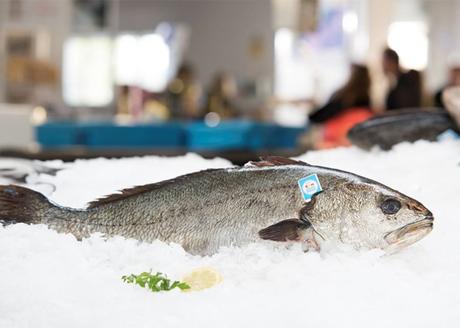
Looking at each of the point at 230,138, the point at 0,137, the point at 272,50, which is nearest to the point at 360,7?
the point at 272,50

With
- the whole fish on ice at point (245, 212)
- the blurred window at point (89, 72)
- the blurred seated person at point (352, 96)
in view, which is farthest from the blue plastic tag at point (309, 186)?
the blurred window at point (89, 72)

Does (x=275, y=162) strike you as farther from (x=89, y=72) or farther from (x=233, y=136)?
(x=89, y=72)

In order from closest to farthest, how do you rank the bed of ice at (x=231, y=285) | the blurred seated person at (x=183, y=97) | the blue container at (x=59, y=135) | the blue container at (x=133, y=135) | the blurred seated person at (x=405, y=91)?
the bed of ice at (x=231, y=285), the blurred seated person at (x=405, y=91), the blue container at (x=133, y=135), the blue container at (x=59, y=135), the blurred seated person at (x=183, y=97)

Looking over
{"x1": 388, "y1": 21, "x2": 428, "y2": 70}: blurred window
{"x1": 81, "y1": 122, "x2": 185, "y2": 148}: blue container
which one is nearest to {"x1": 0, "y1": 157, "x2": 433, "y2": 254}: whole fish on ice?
{"x1": 81, "y1": 122, "x2": 185, "y2": 148}: blue container

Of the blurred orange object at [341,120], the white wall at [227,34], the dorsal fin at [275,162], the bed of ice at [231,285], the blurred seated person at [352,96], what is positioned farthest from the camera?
the white wall at [227,34]

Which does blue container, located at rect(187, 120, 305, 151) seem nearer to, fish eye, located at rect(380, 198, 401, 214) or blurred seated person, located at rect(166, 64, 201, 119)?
blurred seated person, located at rect(166, 64, 201, 119)

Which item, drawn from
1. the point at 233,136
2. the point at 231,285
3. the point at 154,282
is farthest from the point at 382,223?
the point at 233,136

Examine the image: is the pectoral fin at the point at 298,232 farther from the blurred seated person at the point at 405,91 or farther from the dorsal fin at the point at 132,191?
the blurred seated person at the point at 405,91
